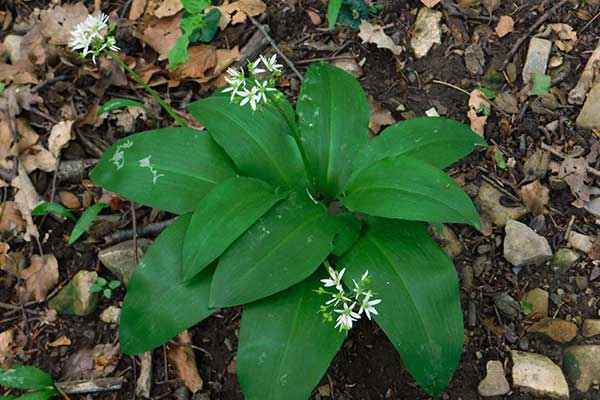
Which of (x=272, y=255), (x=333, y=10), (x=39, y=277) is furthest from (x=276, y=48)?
(x=39, y=277)

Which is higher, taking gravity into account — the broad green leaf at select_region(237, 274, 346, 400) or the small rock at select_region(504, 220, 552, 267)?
the broad green leaf at select_region(237, 274, 346, 400)

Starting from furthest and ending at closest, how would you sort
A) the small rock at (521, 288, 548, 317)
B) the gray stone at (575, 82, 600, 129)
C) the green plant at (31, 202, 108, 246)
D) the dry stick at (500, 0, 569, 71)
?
the dry stick at (500, 0, 569, 71) < the gray stone at (575, 82, 600, 129) < the green plant at (31, 202, 108, 246) < the small rock at (521, 288, 548, 317)

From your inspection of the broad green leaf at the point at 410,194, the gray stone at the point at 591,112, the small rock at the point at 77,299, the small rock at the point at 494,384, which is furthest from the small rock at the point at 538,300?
the small rock at the point at 77,299

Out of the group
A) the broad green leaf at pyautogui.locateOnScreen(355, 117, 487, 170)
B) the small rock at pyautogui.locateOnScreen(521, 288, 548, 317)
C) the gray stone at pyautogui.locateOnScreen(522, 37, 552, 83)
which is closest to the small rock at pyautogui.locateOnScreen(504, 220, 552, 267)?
the small rock at pyautogui.locateOnScreen(521, 288, 548, 317)

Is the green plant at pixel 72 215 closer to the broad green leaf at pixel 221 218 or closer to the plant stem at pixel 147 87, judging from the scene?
the plant stem at pixel 147 87

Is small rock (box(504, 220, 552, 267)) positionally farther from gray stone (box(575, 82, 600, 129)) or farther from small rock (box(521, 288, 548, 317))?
gray stone (box(575, 82, 600, 129))

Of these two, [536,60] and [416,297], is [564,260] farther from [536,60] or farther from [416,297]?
[536,60]

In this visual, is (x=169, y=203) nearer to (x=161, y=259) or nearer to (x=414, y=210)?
(x=161, y=259)
